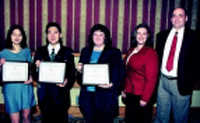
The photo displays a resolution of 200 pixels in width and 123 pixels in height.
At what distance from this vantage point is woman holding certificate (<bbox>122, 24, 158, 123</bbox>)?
182cm

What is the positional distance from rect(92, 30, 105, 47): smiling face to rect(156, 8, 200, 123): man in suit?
82 centimetres

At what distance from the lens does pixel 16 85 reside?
2084 mm

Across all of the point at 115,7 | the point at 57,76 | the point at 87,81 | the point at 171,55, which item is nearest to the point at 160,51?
the point at 171,55

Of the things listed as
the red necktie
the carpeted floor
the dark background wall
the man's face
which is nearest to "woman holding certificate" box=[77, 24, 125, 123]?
the red necktie

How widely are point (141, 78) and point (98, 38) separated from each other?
2.11ft

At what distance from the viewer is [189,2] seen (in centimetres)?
335

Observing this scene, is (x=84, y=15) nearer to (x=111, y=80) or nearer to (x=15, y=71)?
(x=15, y=71)

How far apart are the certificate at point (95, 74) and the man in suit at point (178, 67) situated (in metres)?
0.79

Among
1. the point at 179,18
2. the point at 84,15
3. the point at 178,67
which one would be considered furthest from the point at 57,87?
the point at 84,15

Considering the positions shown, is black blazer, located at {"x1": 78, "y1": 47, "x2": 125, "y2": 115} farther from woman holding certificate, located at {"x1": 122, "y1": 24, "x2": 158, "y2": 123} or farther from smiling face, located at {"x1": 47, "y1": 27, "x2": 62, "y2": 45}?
smiling face, located at {"x1": 47, "y1": 27, "x2": 62, "y2": 45}

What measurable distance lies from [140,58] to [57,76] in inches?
36.6

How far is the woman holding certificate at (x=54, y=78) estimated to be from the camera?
6.18 ft

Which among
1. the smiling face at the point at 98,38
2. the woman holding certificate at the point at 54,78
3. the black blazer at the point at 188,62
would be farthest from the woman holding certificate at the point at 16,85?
the black blazer at the point at 188,62

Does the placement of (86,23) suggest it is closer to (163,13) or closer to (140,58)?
(163,13)
